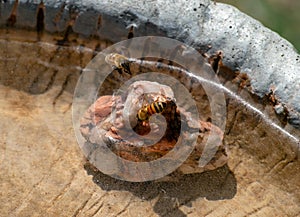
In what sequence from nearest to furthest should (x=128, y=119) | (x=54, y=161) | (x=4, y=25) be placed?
(x=128, y=119), (x=54, y=161), (x=4, y=25)

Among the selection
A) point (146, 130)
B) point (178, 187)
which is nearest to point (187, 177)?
point (178, 187)

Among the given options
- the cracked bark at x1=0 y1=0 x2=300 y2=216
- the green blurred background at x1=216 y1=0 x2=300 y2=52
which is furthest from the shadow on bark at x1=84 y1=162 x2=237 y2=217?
the green blurred background at x1=216 y1=0 x2=300 y2=52

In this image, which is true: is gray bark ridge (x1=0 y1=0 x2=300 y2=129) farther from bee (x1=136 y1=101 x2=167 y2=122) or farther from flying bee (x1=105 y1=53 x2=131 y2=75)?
bee (x1=136 y1=101 x2=167 y2=122)

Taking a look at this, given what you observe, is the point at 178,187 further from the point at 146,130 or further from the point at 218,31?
the point at 218,31

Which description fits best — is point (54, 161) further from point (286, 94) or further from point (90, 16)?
point (286, 94)

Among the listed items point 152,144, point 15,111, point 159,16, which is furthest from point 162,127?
point 15,111

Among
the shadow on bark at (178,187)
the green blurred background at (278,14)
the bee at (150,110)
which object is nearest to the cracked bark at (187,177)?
the shadow on bark at (178,187)

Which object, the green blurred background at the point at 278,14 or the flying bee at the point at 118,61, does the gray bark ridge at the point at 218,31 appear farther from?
the green blurred background at the point at 278,14
